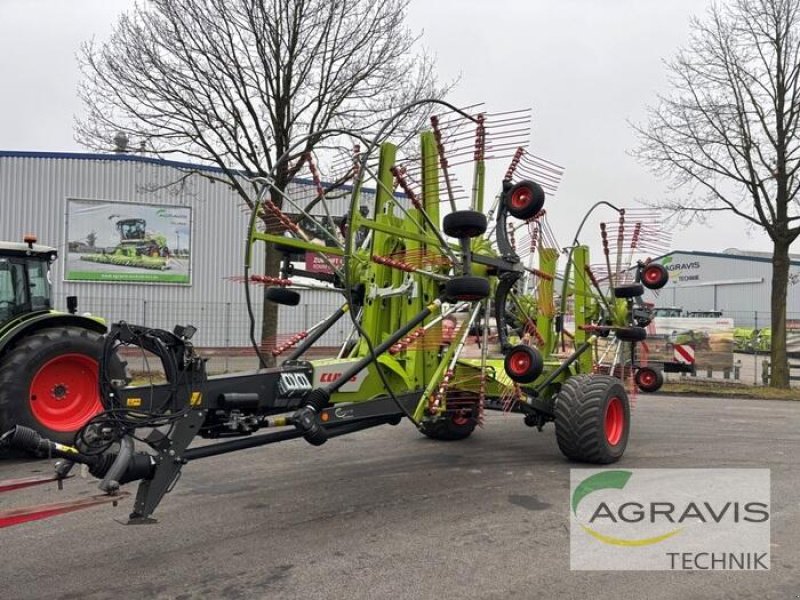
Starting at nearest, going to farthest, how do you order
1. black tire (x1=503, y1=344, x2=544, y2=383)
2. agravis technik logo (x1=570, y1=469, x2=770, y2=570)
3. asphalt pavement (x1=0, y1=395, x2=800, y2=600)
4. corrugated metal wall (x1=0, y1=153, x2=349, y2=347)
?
asphalt pavement (x1=0, y1=395, x2=800, y2=600) < agravis technik logo (x1=570, y1=469, x2=770, y2=570) < black tire (x1=503, y1=344, x2=544, y2=383) < corrugated metal wall (x1=0, y1=153, x2=349, y2=347)

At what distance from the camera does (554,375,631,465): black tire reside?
675 cm

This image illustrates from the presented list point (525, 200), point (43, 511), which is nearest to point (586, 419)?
point (525, 200)

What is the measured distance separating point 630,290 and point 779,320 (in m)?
9.71

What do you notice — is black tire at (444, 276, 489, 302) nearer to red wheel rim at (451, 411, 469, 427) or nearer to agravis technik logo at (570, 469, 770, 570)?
agravis technik logo at (570, 469, 770, 570)

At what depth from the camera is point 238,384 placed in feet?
15.7

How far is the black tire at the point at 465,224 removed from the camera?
5.09 m

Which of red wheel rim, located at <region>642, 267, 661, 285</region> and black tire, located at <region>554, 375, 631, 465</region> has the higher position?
red wheel rim, located at <region>642, 267, 661, 285</region>

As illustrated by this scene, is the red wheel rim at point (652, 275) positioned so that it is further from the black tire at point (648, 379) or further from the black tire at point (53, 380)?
the black tire at point (53, 380)

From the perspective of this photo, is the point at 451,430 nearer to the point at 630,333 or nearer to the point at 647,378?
the point at 630,333

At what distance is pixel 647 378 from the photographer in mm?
9227

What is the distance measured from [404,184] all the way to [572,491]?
3.11m

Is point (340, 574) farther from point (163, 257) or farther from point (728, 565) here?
point (163, 257)

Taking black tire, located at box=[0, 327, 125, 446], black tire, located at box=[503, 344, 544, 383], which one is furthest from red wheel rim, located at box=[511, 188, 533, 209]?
black tire, located at box=[0, 327, 125, 446]

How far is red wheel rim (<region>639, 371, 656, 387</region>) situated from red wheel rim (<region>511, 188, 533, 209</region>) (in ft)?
14.6
